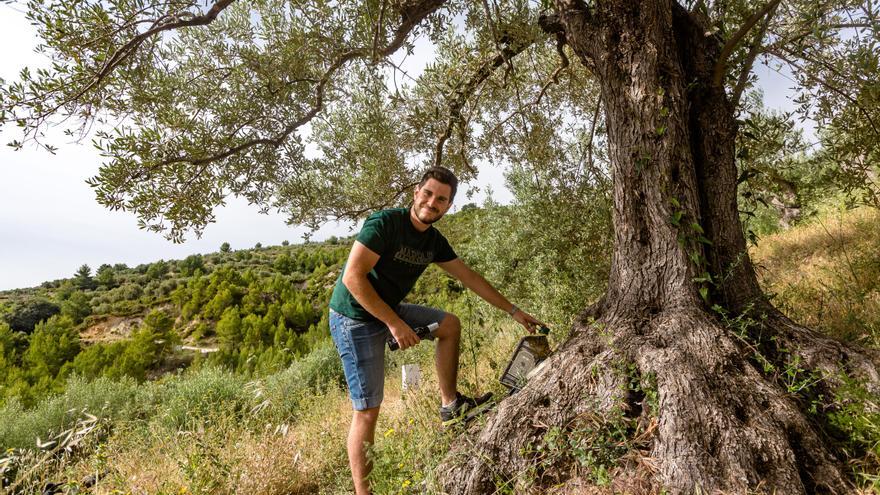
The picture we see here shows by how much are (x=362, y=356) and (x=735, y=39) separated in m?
3.45

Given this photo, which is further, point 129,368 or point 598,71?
point 129,368

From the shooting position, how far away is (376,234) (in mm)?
2875

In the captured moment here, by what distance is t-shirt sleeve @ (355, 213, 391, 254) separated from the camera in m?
2.85

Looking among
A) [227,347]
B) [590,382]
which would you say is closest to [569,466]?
[590,382]

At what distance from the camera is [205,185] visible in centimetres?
469

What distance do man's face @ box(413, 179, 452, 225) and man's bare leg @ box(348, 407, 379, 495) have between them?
144cm

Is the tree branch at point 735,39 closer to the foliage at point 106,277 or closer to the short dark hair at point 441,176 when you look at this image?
the short dark hair at point 441,176

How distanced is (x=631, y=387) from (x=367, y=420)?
68.2 inches

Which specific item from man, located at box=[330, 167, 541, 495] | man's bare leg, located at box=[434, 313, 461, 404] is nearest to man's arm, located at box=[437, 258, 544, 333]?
man, located at box=[330, 167, 541, 495]

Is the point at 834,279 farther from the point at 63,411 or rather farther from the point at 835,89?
the point at 63,411

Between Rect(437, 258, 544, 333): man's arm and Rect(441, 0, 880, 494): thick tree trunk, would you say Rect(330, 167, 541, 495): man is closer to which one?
Rect(437, 258, 544, 333): man's arm

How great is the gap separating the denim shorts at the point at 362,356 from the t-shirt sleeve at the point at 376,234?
1.88ft

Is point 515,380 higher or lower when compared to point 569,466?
higher

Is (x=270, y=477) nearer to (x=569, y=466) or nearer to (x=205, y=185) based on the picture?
(x=569, y=466)
